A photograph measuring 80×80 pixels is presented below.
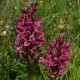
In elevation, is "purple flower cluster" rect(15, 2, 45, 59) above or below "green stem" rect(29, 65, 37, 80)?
above

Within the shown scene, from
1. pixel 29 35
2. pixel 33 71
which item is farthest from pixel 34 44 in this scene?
pixel 33 71

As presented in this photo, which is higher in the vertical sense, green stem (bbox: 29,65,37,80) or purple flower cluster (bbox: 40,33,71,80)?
purple flower cluster (bbox: 40,33,71,80)

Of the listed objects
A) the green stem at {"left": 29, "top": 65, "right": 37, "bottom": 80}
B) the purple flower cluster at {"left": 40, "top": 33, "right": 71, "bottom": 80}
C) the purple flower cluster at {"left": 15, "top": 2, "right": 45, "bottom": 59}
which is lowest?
the green stem at {"left": 29, "top": 65, "right": 37, "bottom": 80}

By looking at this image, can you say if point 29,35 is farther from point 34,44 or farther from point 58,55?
point 58,55

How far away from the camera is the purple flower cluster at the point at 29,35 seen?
1654 millimetres

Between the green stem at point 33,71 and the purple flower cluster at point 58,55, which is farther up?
the purple flower cluster at point 58,55

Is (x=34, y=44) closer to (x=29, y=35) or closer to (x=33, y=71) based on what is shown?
(x=29, y=35)

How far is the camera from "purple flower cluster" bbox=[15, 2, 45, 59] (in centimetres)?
165

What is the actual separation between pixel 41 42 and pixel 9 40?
934 mm

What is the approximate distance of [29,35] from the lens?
167 centimetres

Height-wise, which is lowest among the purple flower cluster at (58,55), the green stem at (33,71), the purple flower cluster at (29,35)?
the green stem at (33,71)

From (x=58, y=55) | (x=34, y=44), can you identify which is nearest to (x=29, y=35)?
(x=34, y=44)

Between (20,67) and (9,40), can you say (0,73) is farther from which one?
(9,40)

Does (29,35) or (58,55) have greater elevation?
(29,35)
